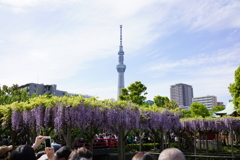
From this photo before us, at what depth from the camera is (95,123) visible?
1124cm

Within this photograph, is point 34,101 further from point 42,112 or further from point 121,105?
point 121,105

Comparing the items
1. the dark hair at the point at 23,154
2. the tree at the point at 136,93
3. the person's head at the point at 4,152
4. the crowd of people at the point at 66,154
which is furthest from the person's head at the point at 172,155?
the tree at the point at 136,93

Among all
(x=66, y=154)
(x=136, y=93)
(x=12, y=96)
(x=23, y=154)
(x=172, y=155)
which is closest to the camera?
(x=172, y=155)

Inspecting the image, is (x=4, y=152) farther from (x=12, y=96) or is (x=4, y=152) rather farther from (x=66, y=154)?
(x=12, y=96)

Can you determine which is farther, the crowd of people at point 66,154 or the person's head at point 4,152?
the person's head at point 4,152

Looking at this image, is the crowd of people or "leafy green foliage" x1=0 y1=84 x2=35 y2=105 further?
"leafy green foliage" x1=0 y1=84 x2=35 y2=105

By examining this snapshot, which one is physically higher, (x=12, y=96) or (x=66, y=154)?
(x=12, y=96)

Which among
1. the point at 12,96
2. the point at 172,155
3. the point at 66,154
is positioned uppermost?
the point at 12,96

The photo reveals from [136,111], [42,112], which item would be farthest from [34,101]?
[136,111]

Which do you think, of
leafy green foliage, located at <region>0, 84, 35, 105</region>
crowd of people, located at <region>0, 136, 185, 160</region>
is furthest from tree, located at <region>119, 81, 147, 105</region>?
crowd of people, located at <region>0, 136, 185, 160</region>

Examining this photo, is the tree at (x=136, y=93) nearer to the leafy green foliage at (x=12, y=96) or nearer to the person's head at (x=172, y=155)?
the leafy green foliage at (x=12, y=96)

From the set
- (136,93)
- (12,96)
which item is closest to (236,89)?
(136,93)

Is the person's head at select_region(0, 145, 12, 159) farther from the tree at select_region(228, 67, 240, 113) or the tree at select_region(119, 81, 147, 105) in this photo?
the tree at select_region(119, 81, 147, 105)

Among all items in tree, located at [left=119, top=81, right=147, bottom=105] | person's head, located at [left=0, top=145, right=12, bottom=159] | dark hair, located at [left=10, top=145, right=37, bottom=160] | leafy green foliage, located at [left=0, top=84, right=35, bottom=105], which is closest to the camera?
dark hair, located at [left=10, top=145, right=37, bottom=160]
